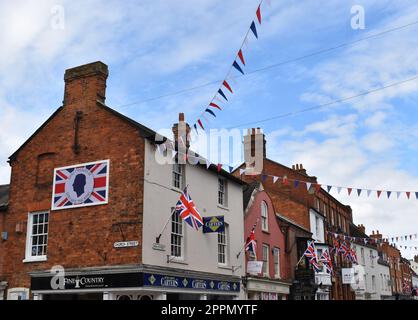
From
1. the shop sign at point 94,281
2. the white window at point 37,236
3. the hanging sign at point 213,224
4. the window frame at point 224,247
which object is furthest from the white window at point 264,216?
the white window at point 37,236

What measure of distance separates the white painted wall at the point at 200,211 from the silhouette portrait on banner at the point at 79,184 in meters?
2.98

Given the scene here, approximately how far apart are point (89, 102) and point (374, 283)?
43.5m

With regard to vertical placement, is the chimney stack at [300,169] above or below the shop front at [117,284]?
above

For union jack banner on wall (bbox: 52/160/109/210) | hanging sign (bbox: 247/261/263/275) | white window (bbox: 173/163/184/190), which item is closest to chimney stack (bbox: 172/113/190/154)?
white window (bbox: 173/163/184/190)

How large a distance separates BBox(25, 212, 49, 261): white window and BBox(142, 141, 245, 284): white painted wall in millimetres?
5006

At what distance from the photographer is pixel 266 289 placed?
27406mm

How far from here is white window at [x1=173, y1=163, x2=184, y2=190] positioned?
68.5ft

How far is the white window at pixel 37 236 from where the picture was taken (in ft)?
67.2

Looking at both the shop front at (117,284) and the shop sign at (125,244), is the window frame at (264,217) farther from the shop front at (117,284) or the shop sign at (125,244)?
the shop sign at (125,244)

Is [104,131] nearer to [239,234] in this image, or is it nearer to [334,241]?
[239,234]

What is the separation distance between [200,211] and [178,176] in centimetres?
214

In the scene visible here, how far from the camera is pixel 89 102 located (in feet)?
68.4
